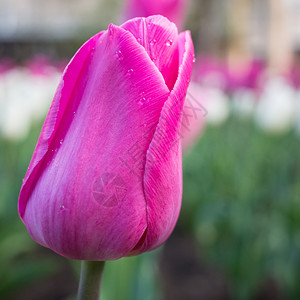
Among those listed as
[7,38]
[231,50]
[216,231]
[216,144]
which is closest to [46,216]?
[216,231]

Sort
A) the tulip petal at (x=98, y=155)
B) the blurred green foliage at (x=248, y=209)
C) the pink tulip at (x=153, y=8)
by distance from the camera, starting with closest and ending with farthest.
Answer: the tulip petal at (x=98, y=155)
the pink tulip at (x=153, y=8)
the blurred green foliage at (x=248, y=209)

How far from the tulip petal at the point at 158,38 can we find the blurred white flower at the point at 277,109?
193cm

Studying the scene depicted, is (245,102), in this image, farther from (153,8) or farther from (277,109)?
(153,8)

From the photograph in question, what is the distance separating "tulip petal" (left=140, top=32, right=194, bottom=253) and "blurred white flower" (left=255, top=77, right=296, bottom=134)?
1.93m

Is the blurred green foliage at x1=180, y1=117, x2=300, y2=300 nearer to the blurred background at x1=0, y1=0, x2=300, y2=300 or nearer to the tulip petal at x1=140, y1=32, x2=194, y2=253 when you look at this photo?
the blurred background at x1=0, y1=0, x2=300, y2=300

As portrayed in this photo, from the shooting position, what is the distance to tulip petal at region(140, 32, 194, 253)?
28 centimetres

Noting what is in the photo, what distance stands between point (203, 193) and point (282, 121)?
55 centimetres

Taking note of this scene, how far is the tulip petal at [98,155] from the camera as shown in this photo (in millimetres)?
267

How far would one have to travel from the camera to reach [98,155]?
0.90 ft

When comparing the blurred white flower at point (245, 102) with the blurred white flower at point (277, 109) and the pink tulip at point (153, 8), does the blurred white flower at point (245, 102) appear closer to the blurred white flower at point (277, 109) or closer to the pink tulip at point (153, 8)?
the blurred white flower at point (277, 109)

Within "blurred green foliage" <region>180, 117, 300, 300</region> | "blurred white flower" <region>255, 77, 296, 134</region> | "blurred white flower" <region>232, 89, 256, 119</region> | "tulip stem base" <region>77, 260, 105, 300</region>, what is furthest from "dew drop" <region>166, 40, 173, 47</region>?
"blurred white flower" <region>232, 89, 256, 119</region>

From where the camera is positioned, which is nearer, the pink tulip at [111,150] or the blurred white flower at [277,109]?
the pink tulip at [111,150]

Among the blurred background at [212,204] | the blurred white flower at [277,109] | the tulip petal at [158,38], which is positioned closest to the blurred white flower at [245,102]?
the blurred background at [212,204]

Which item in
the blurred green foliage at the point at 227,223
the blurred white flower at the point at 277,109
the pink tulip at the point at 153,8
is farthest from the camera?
the blurred white flower at the point at 277,109
